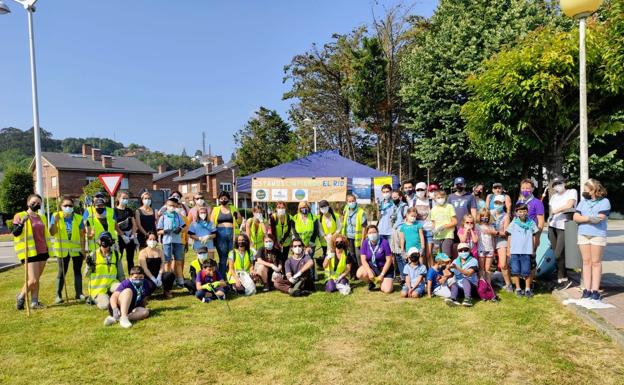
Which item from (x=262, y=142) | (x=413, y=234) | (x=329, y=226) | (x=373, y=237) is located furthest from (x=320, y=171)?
(x=262, y=142)

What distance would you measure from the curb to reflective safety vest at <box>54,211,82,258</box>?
26.2 ft

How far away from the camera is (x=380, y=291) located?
7.60m

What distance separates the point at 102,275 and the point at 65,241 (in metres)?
1.01

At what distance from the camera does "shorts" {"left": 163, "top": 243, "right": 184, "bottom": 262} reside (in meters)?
7.80

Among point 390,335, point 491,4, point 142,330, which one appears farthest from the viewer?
point 491,4

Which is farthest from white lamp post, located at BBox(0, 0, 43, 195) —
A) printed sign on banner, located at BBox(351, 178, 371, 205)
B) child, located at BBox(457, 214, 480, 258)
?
child, located at BBox(457, 214, 480, 258)

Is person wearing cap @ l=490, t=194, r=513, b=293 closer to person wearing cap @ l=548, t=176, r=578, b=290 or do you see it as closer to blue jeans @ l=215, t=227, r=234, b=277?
person wearing cap @ l=548, t=176, r=578, b=290

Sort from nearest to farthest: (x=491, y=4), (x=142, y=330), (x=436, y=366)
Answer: (x=436, y=366) → (x=142, y=330) → (x=491, y=4)

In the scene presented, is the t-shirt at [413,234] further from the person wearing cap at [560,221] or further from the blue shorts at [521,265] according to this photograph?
the person wearing cap at [560,221]

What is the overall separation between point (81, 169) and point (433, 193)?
48975 mm

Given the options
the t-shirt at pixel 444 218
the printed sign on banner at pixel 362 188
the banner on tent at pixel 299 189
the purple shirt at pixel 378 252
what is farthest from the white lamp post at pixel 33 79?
the t-shirt at pixel 444 218

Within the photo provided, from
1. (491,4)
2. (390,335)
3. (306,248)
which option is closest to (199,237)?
(306,248)

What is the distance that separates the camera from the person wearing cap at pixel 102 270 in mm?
6586

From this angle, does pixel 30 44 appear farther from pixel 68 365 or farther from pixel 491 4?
pixel 491 4
